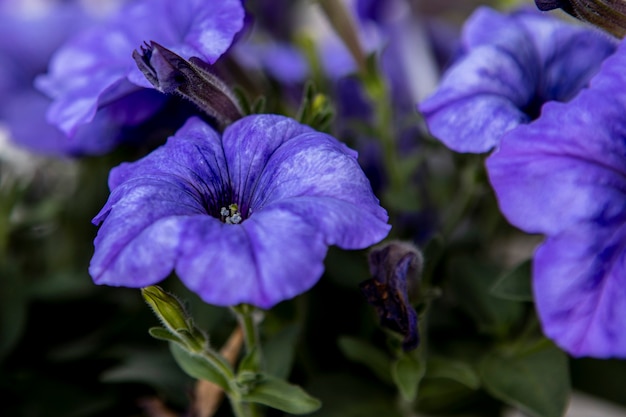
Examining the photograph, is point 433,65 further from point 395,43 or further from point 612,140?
point 612,140

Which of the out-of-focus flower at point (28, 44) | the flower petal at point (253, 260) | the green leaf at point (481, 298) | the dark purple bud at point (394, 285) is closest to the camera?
the flower petal at point (253, 260)

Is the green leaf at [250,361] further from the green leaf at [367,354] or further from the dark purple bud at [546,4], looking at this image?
the dark purple bud at [546,4]

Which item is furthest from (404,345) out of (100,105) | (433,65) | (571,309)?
(433,65)

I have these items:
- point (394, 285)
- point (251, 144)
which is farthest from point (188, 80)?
point (394, 285)

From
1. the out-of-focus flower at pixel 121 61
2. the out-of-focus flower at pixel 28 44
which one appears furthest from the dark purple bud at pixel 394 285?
the out-of-focus flower at pixel 28 44

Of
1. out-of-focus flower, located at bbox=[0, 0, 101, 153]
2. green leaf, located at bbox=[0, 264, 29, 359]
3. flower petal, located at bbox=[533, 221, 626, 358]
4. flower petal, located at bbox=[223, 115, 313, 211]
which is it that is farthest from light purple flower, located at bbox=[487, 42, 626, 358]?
out-of-focus flower, located at bbox=[0, 0, 101, 153]

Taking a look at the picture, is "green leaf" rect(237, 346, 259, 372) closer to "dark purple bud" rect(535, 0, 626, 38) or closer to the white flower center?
the white flower center

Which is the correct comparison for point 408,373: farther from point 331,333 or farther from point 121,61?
point 121,61
